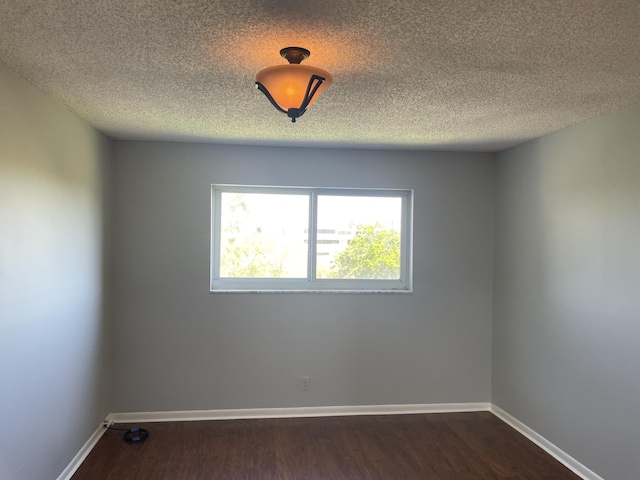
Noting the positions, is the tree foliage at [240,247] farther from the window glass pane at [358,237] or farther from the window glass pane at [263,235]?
the window glass pane at [358,237]

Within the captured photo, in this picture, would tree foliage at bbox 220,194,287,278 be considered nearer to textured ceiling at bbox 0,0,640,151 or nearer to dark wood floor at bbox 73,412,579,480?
textured ceiling at bbox 0,0,640,151

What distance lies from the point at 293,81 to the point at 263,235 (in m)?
2.28

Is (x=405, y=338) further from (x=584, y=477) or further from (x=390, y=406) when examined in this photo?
(x=584, y=477)

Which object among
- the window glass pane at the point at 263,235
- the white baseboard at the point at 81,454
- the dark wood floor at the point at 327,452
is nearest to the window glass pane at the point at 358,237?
the window glass pane at the point at 263,235

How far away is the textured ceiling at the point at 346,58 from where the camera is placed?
1521 millimetres

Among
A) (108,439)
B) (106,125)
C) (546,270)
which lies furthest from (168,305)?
(546,270)

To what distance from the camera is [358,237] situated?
4.05 meters

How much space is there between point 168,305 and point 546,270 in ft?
9.62

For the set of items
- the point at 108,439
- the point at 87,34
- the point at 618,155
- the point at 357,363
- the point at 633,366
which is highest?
the point at 87,34

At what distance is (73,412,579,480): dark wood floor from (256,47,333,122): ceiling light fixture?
2306mm

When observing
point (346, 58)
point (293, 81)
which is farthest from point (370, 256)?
point (293, 81)

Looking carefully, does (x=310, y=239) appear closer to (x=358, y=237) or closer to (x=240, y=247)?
(x=358, y=237)

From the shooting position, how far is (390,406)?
12.9 feet

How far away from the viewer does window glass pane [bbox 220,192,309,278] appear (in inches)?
154
